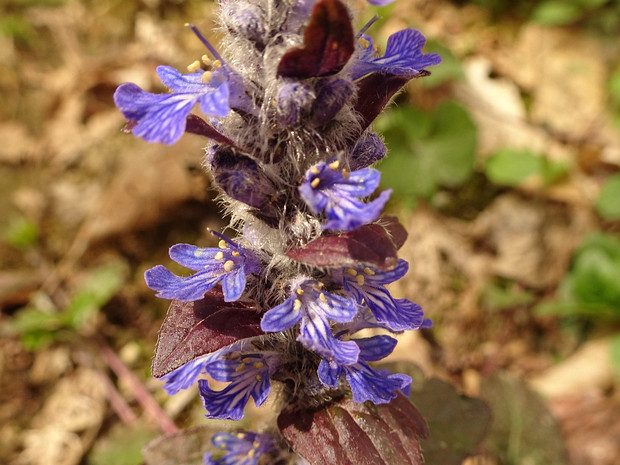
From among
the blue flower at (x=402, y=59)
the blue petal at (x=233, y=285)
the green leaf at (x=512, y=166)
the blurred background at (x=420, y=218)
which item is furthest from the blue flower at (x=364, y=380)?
the green leaf at (x=512, y=166)

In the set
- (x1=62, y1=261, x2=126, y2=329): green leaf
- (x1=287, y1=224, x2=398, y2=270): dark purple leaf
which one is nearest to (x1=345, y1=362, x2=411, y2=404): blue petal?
(x1=287, y1=224, x2=398, y2=270): dark purple leaf

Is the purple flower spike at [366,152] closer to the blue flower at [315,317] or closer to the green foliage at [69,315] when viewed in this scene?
the blue flower at [315,317]

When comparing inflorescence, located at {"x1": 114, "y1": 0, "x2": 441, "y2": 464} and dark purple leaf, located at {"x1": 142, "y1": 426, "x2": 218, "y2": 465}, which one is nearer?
inflorescence, located at {"x1": 114, "y1": 0, "x2": 441, "y2": 464}

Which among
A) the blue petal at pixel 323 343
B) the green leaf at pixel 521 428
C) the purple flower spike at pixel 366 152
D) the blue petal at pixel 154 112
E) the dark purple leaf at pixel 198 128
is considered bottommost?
the green leaf at pixel 521 428

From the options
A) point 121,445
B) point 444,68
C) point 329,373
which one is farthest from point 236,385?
point 444,68

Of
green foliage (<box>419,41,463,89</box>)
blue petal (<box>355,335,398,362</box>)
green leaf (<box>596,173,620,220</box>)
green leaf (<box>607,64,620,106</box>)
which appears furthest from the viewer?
green leaf (<box>607,64,620,106</box>)

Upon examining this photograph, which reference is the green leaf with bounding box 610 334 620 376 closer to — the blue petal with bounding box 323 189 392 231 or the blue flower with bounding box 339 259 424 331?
the blue flower with bounding box 339 259 424 331

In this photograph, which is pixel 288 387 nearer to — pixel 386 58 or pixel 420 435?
pixel 420 435
